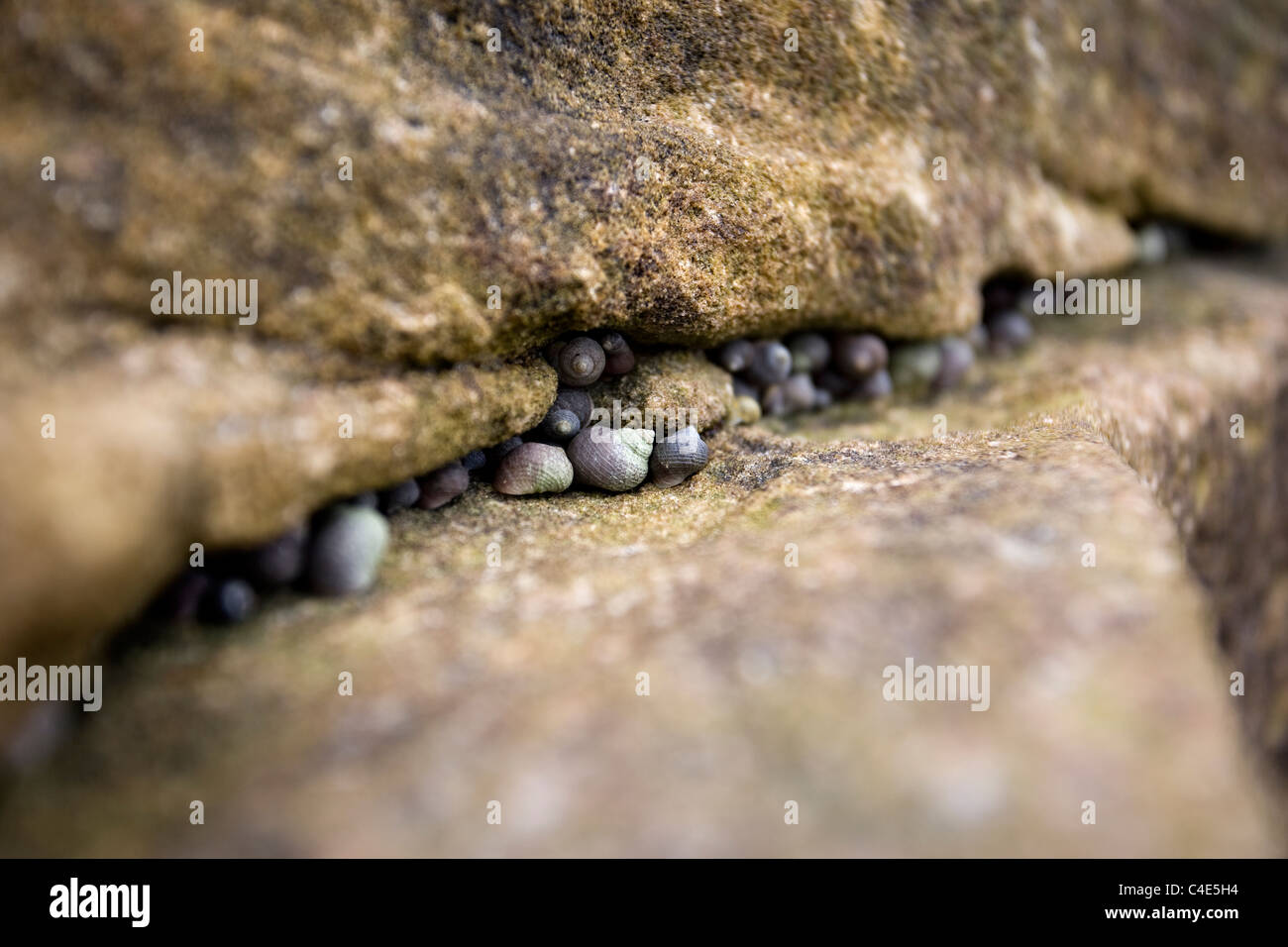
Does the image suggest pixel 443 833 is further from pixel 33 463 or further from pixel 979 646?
pixel 979 646

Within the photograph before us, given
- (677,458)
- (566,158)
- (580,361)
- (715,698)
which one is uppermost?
(566,158)

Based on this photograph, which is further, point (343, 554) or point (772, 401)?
point (772, 401)

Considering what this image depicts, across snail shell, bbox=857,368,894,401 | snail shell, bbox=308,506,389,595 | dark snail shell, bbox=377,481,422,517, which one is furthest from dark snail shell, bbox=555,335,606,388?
snail shell, bbox=857,368,894,401

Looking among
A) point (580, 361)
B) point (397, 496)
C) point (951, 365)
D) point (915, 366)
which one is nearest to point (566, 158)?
point (580, 361)

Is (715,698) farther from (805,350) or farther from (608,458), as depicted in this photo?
(805,350)

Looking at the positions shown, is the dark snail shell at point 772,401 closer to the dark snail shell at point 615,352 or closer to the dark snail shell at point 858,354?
the dark snail shell at point 858,354

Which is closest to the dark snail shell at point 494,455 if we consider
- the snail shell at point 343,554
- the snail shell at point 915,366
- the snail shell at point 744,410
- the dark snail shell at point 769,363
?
the snail shell at point 343,554

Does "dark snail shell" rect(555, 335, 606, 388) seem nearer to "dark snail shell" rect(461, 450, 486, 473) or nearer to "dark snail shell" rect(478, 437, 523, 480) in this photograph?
"dark snail shell" rect(478, 437, 523, 480)
